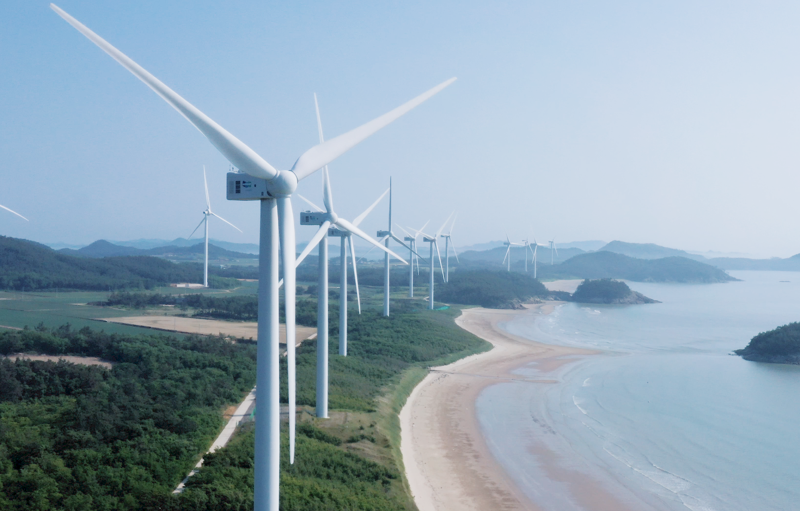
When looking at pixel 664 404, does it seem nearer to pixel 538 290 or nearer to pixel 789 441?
pixel 789 441

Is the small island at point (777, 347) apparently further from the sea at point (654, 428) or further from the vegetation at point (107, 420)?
the vegetation at point (107, 420)

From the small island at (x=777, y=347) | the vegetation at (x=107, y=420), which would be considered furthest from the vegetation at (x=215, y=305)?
the small island at (x=777, y=347)

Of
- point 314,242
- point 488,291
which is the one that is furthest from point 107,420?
point 488,291

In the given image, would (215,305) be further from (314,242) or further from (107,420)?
(314,242)

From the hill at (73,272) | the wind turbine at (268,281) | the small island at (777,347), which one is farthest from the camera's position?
the hill at (73,272)

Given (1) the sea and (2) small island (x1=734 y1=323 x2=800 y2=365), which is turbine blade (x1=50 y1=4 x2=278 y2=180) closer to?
(1) the sea

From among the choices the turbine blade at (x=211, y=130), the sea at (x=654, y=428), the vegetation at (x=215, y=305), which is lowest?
the sea at (x=654, y=428)
